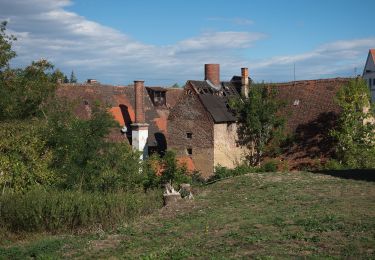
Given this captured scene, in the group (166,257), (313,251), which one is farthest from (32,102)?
(313,251)

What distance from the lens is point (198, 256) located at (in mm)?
11414

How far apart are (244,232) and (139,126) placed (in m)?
22.8

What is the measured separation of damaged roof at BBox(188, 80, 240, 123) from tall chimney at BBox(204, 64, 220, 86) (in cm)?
58

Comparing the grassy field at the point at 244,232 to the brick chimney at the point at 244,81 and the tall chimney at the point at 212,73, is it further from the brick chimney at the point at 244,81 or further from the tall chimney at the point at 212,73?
the tall chimney at the point at 212,73

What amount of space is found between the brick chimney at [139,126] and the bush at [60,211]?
59.2 ft

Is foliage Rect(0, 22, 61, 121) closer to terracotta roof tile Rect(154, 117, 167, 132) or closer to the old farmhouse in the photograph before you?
the old farmhouse

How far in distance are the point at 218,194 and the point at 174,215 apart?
395 centimetres

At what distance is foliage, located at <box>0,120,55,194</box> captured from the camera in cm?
1889

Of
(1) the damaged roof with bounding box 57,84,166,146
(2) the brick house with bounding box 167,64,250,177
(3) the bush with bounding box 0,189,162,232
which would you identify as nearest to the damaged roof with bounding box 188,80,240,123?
(2) the brick house with bounding box 167,64,250,177

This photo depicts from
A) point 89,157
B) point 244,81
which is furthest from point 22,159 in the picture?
point 244,81

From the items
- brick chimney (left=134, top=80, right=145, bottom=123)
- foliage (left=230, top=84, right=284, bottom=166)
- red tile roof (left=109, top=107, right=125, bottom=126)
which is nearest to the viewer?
foliage (left=230, top=84, right=284, bottom=166)

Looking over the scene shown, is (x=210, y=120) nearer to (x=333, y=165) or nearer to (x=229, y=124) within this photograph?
(x=229, y=124)

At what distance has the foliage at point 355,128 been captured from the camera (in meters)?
29.2

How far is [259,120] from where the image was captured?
112 ft
